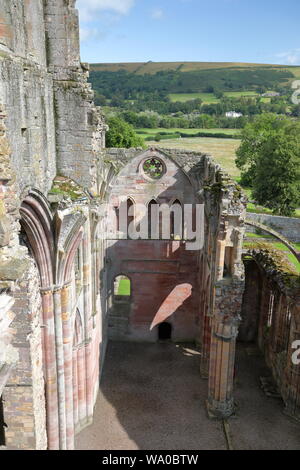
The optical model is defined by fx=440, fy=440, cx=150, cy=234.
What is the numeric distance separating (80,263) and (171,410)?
6.38 meters

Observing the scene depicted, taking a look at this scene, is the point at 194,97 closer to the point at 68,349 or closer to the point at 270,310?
the point at 270,310

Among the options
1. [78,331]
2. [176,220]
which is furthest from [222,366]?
[176,220]

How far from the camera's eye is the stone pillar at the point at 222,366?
1402 centimetres

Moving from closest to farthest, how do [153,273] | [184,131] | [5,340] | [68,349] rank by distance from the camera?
[5,340] → [68,349] → [153,273] → [184,131]

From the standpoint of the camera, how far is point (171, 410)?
15.3 metres

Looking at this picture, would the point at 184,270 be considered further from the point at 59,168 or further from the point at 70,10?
the point at 70,10

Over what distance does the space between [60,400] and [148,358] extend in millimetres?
7816

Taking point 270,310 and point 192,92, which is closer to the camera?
point 270,310

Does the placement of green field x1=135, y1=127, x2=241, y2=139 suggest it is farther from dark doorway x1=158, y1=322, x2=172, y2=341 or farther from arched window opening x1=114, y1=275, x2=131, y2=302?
dark doorway x1=158, y1=322, x2=172, y2=341

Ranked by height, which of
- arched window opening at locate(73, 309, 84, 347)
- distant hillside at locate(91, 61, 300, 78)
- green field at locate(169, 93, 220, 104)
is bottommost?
arched window opening at locate(73, 309, 84, 347)

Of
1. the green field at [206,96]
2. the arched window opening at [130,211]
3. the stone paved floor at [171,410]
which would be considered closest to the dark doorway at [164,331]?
the stone paved floor at [171,410]

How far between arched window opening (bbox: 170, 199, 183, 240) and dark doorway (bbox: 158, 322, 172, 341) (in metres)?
4.11

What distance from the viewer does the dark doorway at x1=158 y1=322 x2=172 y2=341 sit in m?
20.2

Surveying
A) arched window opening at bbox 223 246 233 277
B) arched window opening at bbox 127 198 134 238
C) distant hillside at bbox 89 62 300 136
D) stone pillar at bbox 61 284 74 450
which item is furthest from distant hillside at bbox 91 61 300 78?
stone pillar at bbox 61 284 74 450
